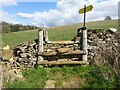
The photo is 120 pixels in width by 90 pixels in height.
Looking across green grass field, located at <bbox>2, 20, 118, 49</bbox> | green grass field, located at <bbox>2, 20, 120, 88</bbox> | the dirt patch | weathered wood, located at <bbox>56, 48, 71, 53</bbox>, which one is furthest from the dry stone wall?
green grass field, located at <bbox>2, 20, 118, 49</bbox>

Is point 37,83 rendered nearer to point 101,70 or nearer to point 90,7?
point 101,70

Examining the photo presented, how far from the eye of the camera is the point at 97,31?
1135cm

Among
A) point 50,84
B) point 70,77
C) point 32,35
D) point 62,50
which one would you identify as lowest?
point 50,84

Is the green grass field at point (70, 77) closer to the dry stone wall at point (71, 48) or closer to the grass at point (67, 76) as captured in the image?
the grass at point (67, 76)

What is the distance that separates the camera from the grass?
28.7 feet

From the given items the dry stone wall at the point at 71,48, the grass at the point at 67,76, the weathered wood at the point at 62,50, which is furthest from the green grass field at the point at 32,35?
the grass at the point at 67,76

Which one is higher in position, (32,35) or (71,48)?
(32,35)

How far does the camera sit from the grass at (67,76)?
873cm

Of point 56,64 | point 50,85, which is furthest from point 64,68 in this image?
point 50,85

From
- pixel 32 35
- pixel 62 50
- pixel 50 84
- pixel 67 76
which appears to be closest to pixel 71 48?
pixel 62 50

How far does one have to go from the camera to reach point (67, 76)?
31.4 feet

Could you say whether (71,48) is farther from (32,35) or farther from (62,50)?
(32,35)

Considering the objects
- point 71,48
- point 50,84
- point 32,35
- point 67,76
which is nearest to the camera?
point 50,84

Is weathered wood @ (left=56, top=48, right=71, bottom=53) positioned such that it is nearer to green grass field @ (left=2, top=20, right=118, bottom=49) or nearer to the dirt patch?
the dirt patch
